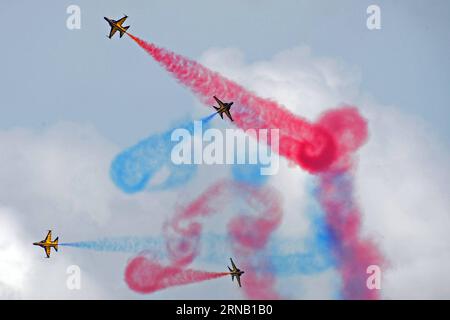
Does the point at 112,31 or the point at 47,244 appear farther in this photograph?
the point at 47,244

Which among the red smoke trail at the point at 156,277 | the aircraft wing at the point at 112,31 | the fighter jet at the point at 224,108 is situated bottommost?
the red smoke trail at the point at 156,277

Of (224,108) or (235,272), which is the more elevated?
(224,108)

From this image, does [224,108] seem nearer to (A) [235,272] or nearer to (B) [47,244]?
(A) [235,272]

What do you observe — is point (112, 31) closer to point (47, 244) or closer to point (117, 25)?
point (117, 25)

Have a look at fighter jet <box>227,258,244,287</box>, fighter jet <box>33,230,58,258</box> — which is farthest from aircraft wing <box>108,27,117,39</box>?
fighter jet <box>227,258,244,287</box>

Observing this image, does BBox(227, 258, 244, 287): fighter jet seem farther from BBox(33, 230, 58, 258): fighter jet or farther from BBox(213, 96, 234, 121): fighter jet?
BBox(33, 230, 58, 258): fighter jet

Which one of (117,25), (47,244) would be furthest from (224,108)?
(47,244)

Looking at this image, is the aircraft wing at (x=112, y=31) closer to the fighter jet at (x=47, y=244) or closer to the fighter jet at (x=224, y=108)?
the fighter jet at (x=224, y=108)

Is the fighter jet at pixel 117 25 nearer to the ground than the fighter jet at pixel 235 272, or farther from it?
farther from it

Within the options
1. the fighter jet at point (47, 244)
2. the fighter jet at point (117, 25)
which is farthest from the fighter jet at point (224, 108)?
the fighter jet at point (47, 244)
